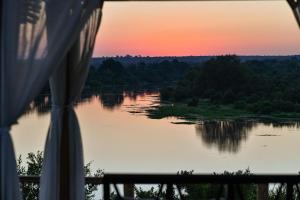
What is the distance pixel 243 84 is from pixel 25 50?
8.25ft

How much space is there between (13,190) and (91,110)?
1.84m

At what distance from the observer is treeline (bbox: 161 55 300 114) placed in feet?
16.6

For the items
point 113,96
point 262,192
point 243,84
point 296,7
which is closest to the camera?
point 296,7

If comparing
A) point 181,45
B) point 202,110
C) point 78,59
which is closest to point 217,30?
point 181,45

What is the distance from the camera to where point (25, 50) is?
3287 millimetres

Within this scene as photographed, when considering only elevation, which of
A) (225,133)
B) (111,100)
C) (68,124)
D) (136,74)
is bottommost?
(225,133)

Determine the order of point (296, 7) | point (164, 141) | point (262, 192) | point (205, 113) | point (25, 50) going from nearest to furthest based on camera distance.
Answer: point (25, 50) → point (296, 7) → point (262, 192) → point (205, 113) → point (164, 141)

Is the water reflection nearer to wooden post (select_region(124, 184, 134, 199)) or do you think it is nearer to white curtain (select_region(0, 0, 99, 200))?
wooden post (select_region(124, 184, 134, 199))

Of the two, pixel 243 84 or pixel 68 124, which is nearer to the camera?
pixel 68 124

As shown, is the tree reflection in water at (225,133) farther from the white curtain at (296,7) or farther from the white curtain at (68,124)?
the white curtain at (68,124)

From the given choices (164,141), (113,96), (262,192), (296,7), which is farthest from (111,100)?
(296,7)

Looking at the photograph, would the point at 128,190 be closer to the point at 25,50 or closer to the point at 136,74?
the point at 136,74

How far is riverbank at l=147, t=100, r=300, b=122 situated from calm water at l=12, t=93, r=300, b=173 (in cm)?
8

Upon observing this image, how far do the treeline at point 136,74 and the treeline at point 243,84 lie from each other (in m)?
0.10
